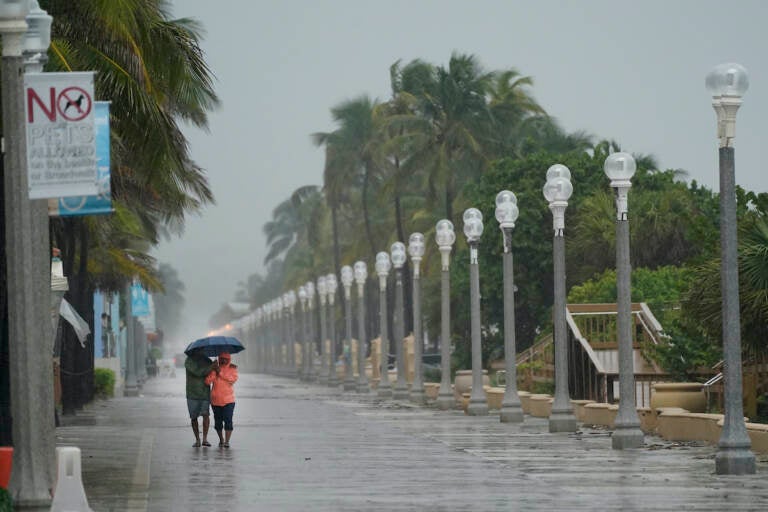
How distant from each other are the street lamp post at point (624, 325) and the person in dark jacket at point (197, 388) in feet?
20.8

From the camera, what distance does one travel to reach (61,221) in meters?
36.5

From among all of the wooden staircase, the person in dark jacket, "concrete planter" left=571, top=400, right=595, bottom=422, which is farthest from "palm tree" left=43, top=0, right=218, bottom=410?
the wooden staircase

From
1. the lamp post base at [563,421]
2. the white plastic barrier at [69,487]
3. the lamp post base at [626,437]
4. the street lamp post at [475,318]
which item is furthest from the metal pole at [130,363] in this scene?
the white plastic barrier at [69,487]

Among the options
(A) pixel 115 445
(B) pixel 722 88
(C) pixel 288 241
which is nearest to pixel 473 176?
(A) pixel 115 445

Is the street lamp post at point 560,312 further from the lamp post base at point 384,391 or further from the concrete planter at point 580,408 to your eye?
the lamp post base at point 384,391

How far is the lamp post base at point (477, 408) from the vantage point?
37.4 m

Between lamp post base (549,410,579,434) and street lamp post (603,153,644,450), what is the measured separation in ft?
13.1

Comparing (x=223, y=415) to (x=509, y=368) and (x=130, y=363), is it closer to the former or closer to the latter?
(x=509, y=368)

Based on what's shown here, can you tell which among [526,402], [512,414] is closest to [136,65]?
[512,414]

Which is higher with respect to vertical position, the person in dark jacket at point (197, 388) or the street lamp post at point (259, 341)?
the person in dark jacket at point (197, 388)

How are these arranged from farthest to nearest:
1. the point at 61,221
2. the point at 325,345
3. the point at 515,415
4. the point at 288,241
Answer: the point at 288,241 < the point at 325,345 < the point at 61,221 < the point at 515,415

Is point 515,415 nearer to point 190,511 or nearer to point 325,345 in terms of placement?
point 190,511

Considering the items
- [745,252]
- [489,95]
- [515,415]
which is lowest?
[515,415]

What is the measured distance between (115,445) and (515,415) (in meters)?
9.35
